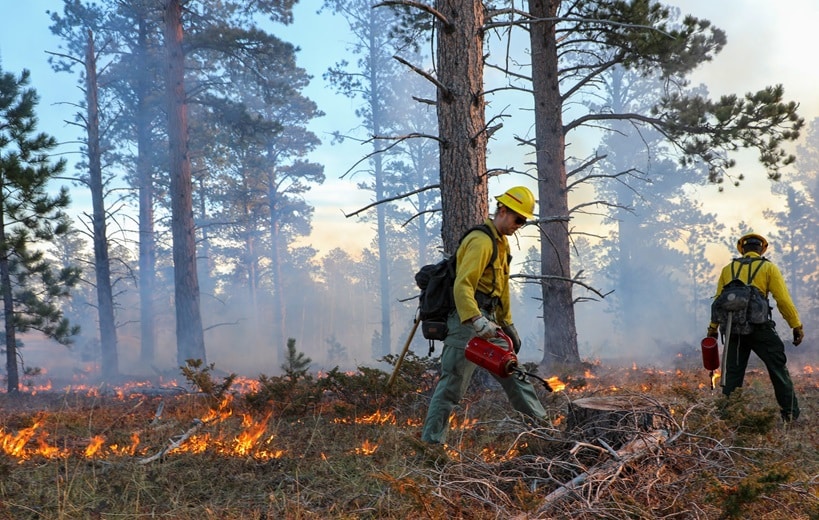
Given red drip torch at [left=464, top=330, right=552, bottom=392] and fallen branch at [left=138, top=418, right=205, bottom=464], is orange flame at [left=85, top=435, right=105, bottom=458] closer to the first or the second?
fallen branch at [left=138, top=418, right=205, bottom=464]

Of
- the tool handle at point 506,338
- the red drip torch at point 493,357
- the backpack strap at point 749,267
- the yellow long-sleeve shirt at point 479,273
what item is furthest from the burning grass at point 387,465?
the backpack strap at point 749,267

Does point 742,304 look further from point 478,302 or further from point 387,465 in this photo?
point 387,465

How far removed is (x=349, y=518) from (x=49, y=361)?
1500 inches

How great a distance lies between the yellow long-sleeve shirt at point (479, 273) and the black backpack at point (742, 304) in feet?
9.87

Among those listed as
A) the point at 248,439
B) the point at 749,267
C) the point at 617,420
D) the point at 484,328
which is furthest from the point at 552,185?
the point at 248,439

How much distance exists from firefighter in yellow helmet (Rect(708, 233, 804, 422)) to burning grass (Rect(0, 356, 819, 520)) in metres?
0.41

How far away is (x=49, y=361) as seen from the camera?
117 ft

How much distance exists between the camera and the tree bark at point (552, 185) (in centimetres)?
1166

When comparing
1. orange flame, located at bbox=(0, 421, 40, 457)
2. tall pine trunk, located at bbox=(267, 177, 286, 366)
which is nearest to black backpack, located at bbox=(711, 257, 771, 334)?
orange flame, located at bbox=(0, 421, 40, 457)

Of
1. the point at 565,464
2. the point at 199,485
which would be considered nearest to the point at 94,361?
the point at 199,485

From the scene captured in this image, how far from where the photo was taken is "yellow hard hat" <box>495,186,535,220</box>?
532 centimetres

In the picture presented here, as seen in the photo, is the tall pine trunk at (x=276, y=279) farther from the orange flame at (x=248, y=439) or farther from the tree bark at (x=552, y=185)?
the orange flame at (x=248, y=439)

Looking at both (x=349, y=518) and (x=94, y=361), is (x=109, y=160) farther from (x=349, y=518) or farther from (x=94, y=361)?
(x=349, y=518)

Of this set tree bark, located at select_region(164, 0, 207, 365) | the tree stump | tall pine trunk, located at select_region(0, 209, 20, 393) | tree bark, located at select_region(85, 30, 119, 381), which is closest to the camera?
the tree stump
